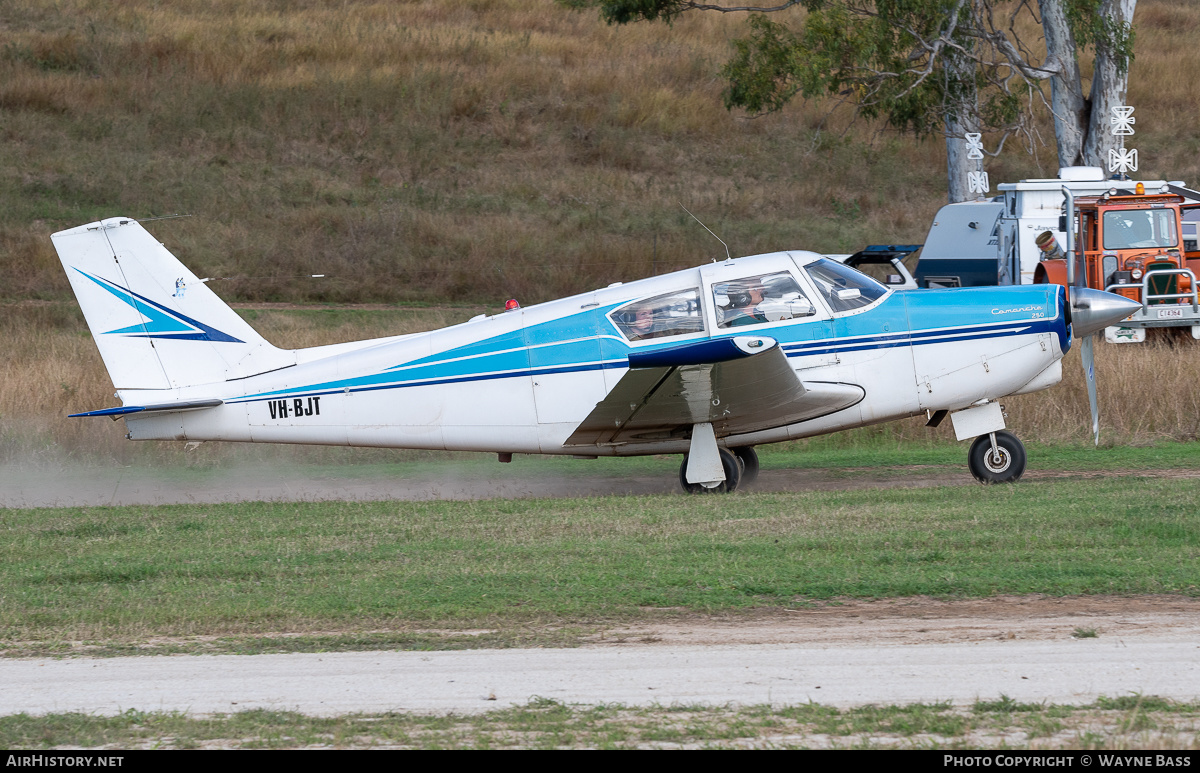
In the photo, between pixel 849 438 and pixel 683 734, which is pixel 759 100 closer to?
pixel 849 438

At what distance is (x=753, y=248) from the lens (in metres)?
31.4

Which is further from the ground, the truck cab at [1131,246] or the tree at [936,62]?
the tree at [936,62]

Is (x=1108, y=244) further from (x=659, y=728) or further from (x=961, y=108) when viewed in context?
(x=659, y=728)

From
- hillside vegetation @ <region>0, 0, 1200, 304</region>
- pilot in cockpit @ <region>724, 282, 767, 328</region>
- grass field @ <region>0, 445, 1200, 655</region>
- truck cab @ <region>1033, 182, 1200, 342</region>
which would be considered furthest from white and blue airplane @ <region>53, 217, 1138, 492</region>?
hillside vegetation @ <region>0, 0, 1200, 304</region>

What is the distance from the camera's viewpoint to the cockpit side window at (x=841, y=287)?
11211 mm

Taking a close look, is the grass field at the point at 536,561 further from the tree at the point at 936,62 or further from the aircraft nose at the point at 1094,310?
the tree at the point at 936,62

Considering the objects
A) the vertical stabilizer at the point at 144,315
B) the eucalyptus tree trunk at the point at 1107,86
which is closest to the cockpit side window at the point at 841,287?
the vertical stabilizer at the point at 144,315

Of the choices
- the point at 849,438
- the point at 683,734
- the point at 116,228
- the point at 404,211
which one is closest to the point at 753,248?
the point at 404,211

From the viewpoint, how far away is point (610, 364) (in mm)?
11188

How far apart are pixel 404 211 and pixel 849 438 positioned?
19841 millimetres

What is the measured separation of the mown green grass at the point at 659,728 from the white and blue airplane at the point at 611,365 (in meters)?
5.84

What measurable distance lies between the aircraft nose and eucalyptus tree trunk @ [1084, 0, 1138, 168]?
41.2 ft

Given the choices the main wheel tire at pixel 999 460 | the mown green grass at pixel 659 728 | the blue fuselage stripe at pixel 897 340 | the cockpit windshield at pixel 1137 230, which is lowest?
the mown green grass at pixel 659 728

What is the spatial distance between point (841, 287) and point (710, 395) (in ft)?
5.44
